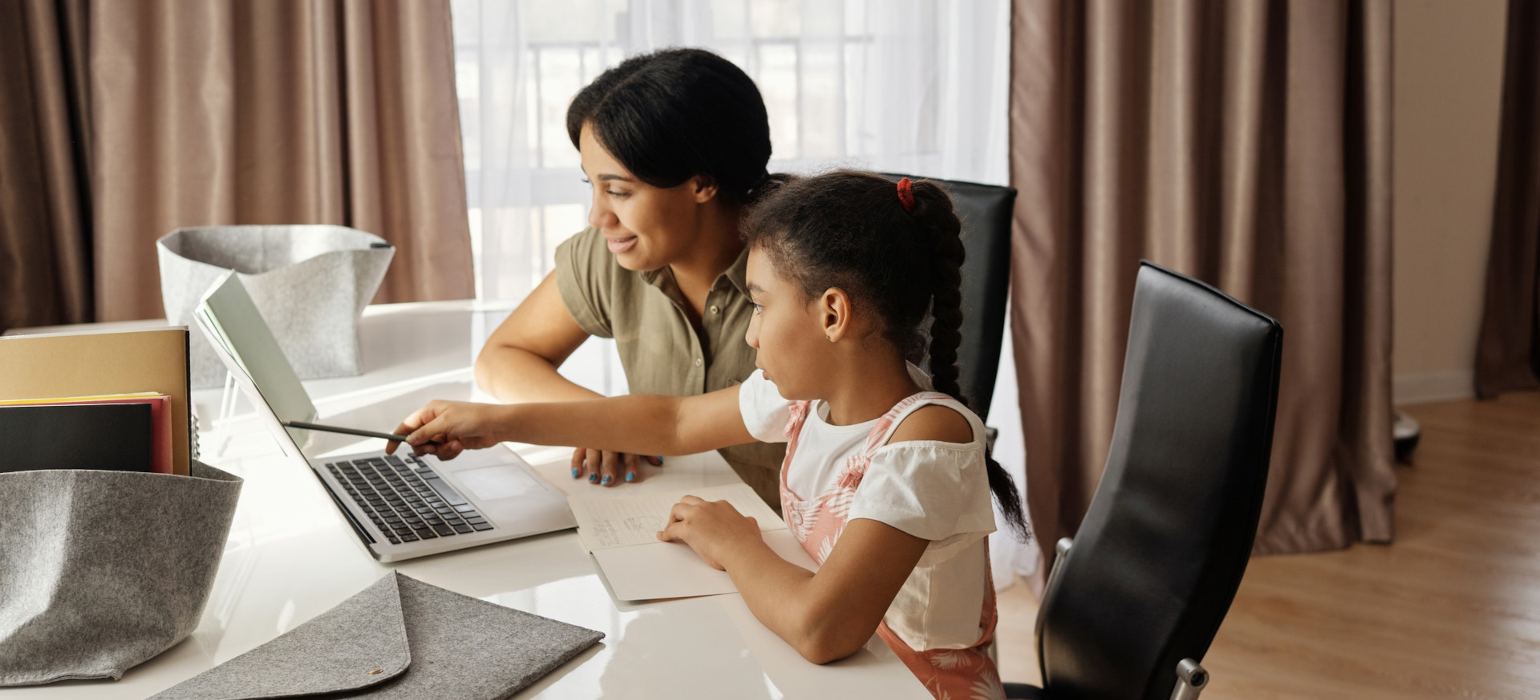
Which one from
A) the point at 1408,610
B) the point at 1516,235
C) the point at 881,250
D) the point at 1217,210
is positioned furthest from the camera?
the point at 1516,235

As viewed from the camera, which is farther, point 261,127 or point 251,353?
point 261,127

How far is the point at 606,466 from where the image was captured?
4.50ft

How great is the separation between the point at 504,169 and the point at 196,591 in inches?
63.2

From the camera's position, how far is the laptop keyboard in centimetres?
118

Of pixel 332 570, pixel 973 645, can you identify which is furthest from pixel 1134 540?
pixel 332 570

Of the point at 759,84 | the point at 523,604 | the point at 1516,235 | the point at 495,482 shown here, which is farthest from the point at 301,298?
the point at 1516,235

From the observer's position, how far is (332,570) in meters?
1.12

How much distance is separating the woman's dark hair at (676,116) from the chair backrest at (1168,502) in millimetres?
504

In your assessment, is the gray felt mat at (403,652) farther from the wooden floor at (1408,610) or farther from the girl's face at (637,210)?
the wooden floor at (1408,610)

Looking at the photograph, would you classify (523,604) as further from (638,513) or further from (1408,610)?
(1408,610)

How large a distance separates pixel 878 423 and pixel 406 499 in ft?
1.60

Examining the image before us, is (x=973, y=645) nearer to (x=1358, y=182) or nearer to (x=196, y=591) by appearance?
(x=196, y=591)

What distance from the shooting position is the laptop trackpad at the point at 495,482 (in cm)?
130

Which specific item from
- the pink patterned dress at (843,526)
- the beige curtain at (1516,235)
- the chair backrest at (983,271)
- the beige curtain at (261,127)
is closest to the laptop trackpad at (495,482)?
the pink patterned dress at (843,526)
